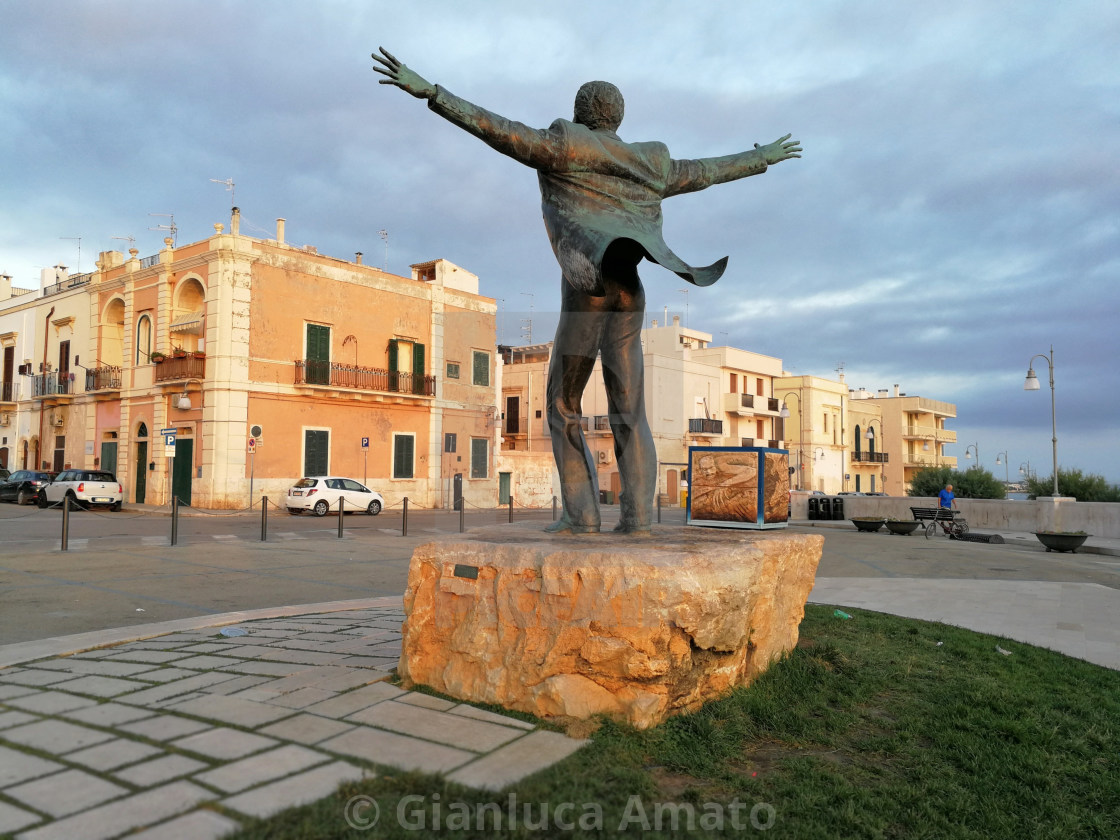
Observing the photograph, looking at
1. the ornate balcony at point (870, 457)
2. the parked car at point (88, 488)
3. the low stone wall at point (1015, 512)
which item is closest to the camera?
the low stone wall at point (1015, 512)

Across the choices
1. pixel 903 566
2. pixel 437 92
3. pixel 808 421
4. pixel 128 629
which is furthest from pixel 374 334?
pixel 808 421

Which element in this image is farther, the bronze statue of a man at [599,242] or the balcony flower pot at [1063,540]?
the balcony flower pot at [1063,540]

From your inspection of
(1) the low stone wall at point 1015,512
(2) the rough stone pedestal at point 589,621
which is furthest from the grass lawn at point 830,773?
(1) the low stone wall at point 1015,512

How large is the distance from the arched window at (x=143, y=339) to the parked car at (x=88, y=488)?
5.32m

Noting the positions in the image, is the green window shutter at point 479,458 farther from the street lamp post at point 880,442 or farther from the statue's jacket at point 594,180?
the street lamp post at point 880,442

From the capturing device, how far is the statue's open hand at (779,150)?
4750mm

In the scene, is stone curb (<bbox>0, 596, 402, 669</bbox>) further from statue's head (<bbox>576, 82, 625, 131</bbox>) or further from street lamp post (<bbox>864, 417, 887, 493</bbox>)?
street lamp post (<bbox>864, 417, 887, 493</bbox>)

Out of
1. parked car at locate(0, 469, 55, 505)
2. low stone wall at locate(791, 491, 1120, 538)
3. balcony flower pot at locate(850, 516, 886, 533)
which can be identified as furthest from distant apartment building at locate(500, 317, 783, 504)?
parked car at locate(0, 469, 55, 505)

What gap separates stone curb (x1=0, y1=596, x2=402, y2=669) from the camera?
185 inches

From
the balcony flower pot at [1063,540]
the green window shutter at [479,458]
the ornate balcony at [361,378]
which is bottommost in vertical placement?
the balcony flower pot at [1063,540]

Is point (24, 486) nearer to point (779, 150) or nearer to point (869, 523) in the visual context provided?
point (869, 523)

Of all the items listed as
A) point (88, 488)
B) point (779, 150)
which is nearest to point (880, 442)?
point (88, 488)

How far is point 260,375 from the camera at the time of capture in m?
25.6

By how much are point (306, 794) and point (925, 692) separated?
335cm
